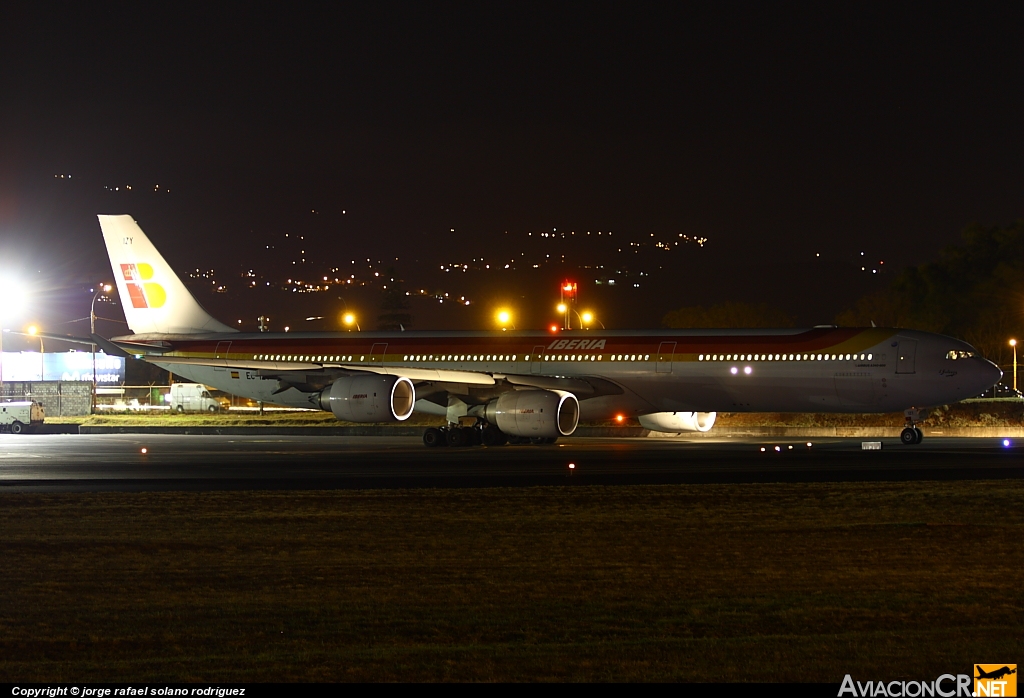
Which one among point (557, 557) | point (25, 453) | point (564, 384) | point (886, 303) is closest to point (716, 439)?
point (564, 384)

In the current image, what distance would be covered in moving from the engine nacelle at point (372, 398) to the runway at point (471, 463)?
101 cm

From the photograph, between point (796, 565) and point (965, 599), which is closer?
point (965, 599)

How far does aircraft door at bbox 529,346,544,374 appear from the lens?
3800cm

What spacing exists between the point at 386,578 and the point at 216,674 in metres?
3.88

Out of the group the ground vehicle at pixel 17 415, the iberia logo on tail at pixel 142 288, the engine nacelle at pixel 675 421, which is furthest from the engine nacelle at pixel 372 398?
the ground vehicle at pixel 17 415

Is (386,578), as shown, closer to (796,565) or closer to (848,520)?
(796,565)

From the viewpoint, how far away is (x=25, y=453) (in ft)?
106

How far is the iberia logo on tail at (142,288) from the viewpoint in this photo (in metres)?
44.3

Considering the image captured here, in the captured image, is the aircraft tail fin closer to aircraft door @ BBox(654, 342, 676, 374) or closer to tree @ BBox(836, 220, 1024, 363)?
aircraft door @ BBox(654, 342, 676, 374)

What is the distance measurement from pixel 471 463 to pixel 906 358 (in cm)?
1361

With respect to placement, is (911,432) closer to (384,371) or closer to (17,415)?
(384,371)

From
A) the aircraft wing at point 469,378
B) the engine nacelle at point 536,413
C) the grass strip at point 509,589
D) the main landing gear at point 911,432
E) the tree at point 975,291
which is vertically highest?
the tree at point 975,291

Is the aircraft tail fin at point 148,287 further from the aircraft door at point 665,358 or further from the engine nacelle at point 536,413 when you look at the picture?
the aircraft door at point 665,358

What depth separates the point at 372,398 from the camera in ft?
115
